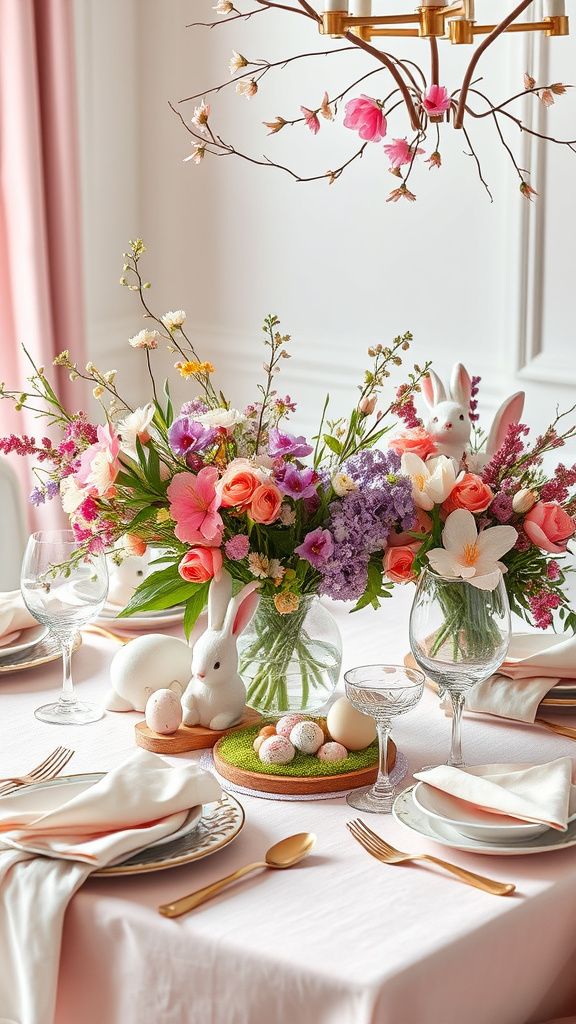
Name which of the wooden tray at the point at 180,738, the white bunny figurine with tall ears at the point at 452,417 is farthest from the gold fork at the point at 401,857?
the white bunny figurine with tall ears at the point at 452,417

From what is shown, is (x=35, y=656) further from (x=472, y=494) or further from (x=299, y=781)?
(x=472, y=494)

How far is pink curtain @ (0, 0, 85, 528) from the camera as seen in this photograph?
3.24 meters

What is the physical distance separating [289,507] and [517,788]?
1.24ft

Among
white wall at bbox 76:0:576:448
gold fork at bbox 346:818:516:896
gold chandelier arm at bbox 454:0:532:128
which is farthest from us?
white wall at bbox 76:0:576:448

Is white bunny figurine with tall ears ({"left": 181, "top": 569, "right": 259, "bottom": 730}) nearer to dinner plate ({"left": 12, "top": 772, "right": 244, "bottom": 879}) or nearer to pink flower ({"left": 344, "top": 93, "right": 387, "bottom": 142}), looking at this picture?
dinner plate ({"left": 12, "top": 772, "right": 244, "bottom": 879})

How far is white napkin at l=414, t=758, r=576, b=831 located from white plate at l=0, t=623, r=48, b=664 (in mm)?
687

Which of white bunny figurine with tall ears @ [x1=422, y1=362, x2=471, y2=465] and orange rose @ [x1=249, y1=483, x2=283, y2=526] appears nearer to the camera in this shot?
orange rose @ [x1=249, y1=483, x2=283, y2=526]

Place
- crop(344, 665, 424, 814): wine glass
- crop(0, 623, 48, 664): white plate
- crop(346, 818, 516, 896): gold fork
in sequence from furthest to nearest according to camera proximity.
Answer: crop(0, 623, 48, 664): white plate, crop(344, 665, 424, 814): wine glass, crop(346, 818, 516, 896): gold fork

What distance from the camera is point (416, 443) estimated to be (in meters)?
1.43

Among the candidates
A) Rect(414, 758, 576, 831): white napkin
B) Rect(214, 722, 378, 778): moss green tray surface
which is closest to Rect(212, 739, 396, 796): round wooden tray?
Rect(214, 722, 378, 778): moss green tray surface

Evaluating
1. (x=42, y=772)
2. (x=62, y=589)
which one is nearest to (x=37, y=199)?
(x=62, y=589)

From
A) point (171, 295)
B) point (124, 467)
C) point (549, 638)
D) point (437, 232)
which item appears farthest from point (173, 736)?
point (171, 295)

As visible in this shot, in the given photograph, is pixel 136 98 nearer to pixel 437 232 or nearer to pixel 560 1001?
pixel 437 232

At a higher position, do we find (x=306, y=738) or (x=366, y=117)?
(x=366, y=117)
